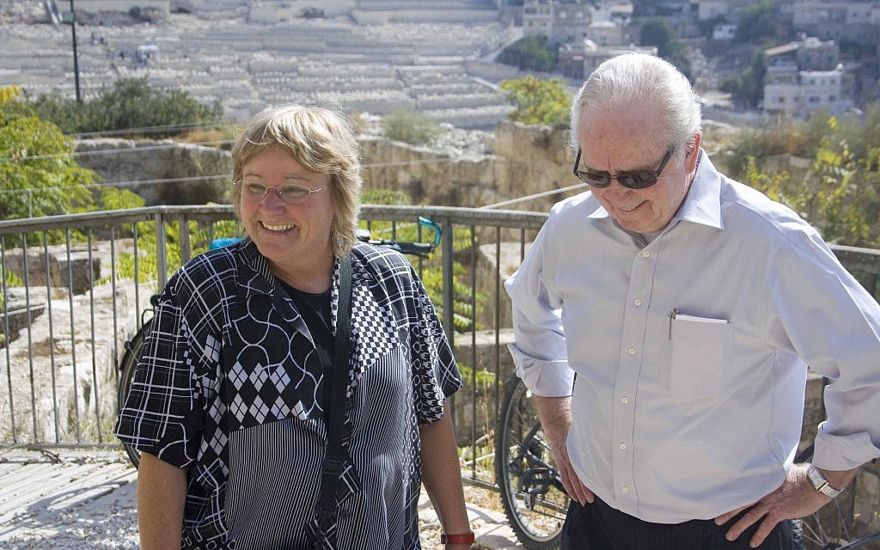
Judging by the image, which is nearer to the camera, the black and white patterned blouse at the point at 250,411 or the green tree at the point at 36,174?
the black and white patterned blouse at the point at 250,411

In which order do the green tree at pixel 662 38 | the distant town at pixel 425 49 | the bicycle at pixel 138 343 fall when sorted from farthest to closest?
the green tree at pixel 662 38 → the distant town at pixel 425 49 → the bicycle at pixel 138 343

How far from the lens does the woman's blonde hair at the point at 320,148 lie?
6.70ft

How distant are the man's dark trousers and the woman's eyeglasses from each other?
954 mm

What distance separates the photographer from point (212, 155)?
23016 mm

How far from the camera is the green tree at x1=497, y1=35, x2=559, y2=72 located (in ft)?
221

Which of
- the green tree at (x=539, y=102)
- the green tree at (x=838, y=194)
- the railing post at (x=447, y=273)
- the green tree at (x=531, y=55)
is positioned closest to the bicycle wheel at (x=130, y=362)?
the railing post at (x=447, y=273)

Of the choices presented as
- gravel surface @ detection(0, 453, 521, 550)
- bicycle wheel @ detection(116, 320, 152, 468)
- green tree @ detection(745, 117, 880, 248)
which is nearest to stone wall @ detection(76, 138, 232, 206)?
A: green tree @ detection(745, 117, 880, 248)

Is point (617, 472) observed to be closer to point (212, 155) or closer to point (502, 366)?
point (502, 366)

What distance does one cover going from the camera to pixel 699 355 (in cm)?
200

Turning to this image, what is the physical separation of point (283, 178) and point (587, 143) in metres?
0.62

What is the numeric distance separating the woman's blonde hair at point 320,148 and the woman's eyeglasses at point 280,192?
1.8 inches

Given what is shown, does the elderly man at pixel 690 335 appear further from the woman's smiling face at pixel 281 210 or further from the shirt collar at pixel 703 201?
the woman's smiling face at pixel 281 210

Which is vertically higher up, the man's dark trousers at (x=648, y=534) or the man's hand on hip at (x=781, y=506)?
the man's hand on hip at (x=781, y=506)

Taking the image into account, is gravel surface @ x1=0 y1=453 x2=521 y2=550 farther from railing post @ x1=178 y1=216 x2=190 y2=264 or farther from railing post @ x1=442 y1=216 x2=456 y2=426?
railing post @ x1=178 y1=216 x2=190 y2=264
